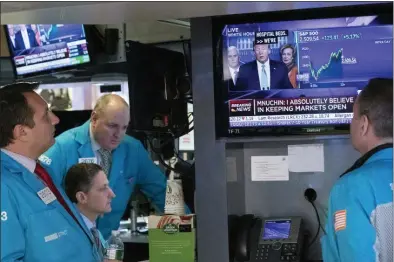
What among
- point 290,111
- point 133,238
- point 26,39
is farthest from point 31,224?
point 26,39

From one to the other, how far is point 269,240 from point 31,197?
3.73 feet

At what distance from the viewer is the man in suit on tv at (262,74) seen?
3.03m

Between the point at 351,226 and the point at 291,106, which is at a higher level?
the point at 291,106

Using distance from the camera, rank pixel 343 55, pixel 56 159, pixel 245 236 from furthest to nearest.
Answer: pixel 56 159 → pixel 245 236 → pixel 343 55

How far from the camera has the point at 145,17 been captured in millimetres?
2408

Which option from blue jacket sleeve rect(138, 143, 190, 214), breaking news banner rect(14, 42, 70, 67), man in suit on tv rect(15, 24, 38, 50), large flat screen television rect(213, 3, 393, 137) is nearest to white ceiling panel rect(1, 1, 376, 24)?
large flat screen television rect(213, 3, 393, 137)

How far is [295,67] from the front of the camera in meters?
3.02

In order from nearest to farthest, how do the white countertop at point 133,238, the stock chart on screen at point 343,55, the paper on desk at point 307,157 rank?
the stock chart on screen at point 343,55, the paper on desk at point 307,157, the white countertop at point 133,238

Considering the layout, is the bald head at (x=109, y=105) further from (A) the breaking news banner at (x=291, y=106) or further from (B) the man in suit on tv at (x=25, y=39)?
(A) the breaking news banner at (x=291, y=106)

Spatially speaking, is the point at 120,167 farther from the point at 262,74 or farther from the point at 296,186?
the point at 262,74

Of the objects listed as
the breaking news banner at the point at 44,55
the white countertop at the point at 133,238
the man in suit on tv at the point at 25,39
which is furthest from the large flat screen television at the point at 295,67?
the man in suit on tv at the point at 25,39

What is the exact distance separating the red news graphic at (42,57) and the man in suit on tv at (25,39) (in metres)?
Answer: 0.08

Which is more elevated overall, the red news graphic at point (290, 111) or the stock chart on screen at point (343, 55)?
the stock chart on screen at point (343, 55)

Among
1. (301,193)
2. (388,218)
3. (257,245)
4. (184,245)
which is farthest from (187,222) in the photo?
(388,218)
